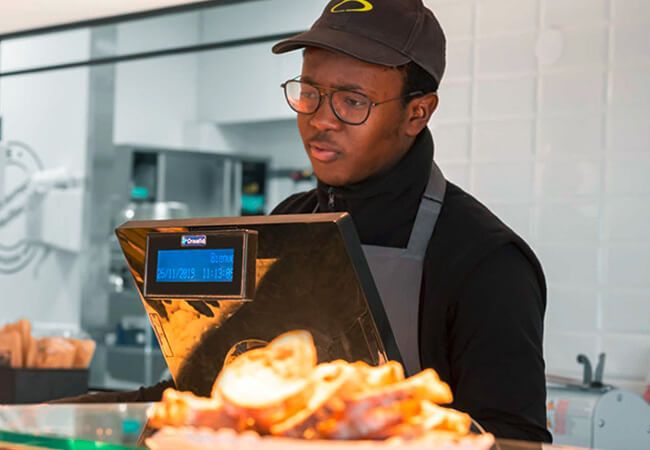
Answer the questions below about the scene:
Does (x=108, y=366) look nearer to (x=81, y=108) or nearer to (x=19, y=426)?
(x=81, y=108)

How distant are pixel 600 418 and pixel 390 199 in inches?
64.6

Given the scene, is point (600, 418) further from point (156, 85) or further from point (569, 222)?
point (156, 85)

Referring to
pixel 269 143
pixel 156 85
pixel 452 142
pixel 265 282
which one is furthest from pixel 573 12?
pixel 156 85

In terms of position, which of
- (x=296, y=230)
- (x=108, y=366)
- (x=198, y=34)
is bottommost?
(x=108, y=366)

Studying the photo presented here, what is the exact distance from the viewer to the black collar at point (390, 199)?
164 centimetres

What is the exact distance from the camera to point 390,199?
165 cm

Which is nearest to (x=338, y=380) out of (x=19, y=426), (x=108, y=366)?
(x=19, y=426)

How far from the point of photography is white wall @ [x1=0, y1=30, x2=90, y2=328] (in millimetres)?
7559

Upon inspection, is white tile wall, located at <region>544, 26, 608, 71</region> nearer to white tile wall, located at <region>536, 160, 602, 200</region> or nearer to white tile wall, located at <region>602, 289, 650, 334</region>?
white tile wall, located at <region>536, 160, 602, 200</region>

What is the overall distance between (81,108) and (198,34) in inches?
44.7

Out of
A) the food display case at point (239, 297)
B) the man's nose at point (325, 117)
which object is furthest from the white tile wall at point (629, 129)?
the food display case at point (239, 297)

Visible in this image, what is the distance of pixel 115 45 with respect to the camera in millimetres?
7430

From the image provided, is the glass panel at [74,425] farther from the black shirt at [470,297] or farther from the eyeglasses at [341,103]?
the eyeglasses at [341,103]

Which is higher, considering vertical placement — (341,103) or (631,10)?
(631,10)
